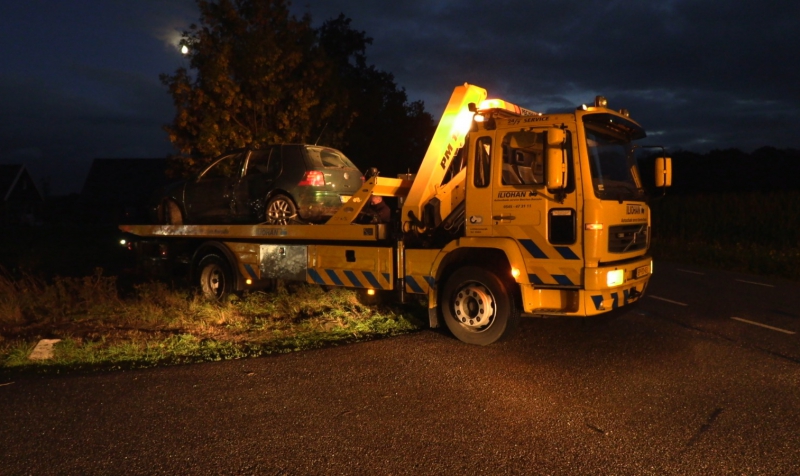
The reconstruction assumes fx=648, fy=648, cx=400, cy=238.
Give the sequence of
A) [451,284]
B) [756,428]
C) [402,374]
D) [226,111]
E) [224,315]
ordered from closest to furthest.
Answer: [756,428], [402,374], [451,284], [224,315], [226,111]

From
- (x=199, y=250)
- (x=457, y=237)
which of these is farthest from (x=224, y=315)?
(x=457, y=237)

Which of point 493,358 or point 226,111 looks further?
point 226,111

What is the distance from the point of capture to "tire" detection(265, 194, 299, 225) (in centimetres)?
927

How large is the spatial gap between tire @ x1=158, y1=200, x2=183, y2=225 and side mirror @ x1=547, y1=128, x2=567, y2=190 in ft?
23.6

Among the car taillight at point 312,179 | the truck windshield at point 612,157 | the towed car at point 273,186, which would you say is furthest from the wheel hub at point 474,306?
the car taillight at point 312,179

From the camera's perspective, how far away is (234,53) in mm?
16734

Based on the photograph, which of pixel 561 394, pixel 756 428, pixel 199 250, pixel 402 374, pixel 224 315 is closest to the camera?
pixel 756 428

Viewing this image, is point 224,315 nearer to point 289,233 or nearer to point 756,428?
point 289,233

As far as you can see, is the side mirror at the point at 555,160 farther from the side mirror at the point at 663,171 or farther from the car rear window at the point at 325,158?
the car rear window at the point at 325,158

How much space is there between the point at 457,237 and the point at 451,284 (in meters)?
0.55

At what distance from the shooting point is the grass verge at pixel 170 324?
6.99m

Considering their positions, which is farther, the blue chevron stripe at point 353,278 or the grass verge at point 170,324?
the blue chevron stripe at point 353,278

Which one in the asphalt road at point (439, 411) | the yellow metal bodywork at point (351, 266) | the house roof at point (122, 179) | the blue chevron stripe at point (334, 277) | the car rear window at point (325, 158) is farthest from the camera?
the house roof at point (122, 179)

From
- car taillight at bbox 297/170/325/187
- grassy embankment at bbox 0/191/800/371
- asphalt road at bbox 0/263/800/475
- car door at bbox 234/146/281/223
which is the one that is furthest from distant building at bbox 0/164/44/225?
asphalt road at bbox 0/263/800/475
